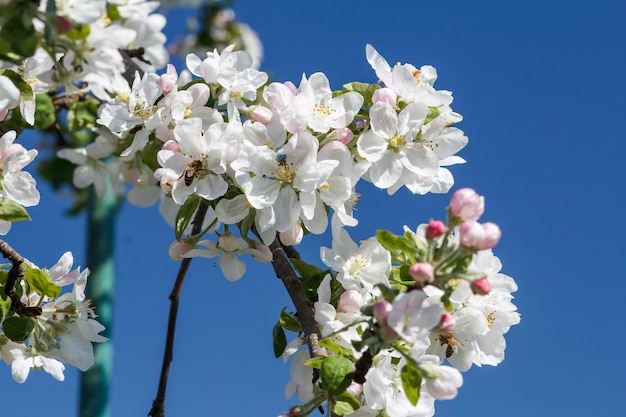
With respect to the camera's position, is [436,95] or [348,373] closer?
[348,373]

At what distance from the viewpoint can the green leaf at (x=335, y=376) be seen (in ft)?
4.37

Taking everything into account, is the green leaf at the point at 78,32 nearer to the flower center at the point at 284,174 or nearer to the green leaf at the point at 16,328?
the flower center at the point at 284,174

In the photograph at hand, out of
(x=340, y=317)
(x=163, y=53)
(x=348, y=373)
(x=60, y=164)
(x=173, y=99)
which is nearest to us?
(x=348, y=373)

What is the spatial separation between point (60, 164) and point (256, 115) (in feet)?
5.48

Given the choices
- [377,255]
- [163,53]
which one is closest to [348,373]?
[377,255]

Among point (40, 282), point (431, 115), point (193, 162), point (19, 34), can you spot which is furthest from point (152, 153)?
point (19, 34)

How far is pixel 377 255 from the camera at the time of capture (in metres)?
1.60

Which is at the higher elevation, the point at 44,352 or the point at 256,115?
the point at 256,115

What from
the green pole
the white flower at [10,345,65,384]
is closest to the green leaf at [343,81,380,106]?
the white flower at [10,345,65,384]

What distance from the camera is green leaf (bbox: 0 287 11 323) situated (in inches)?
61.0

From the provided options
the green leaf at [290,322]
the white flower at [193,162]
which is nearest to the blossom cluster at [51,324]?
the white flower at [193,162]

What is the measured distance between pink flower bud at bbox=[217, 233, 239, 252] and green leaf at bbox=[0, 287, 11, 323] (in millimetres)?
436

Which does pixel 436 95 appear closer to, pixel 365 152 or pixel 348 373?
pixel 365 152

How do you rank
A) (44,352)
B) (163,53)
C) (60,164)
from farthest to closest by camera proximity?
1. (60,164)
2. (163,53)
3. (44,352)
